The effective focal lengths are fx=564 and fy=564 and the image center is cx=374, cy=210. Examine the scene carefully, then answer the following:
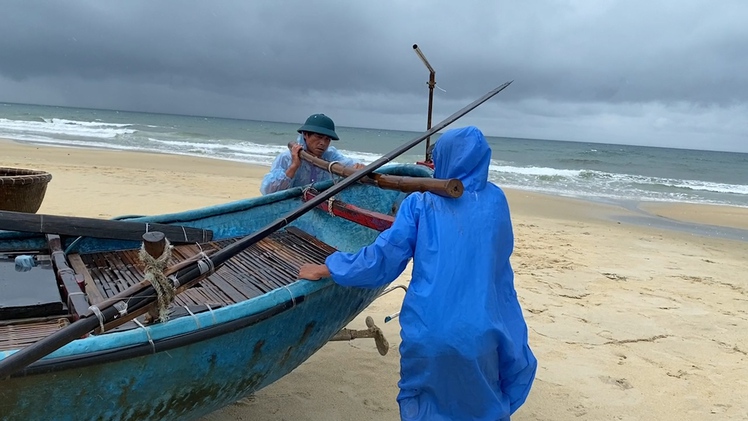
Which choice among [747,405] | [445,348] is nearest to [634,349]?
[747,405]

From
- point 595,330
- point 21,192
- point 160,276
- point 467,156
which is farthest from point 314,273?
point 21,192

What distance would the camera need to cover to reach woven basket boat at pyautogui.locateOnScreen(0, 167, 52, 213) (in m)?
4.21

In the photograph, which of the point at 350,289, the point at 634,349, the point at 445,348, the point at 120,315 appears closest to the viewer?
the point at 120,315

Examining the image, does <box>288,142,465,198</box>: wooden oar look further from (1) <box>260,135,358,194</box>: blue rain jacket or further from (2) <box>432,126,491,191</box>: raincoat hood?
(1) <box>260,135,358,194</box>: blue rain jacket

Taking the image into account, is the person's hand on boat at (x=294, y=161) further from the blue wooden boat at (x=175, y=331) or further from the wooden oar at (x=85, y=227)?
the wooden oar at (x=85, y=227)

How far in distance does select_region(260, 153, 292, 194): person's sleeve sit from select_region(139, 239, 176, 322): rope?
7.73 feet

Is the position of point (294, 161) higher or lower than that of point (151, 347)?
higher

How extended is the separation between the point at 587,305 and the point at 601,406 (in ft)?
6.22

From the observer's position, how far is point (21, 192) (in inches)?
171

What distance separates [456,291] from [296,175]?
102 inches

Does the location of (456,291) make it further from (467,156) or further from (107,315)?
(107,315)

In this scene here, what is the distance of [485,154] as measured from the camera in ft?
6.79

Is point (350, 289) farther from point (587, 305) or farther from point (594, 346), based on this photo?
point (587, 305)

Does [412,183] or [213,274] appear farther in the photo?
[213,274]
